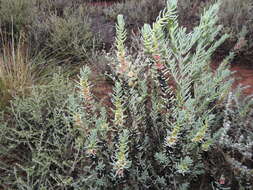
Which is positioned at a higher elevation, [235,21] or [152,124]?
[235,21]

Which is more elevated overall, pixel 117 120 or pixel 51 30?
pixel 51 30

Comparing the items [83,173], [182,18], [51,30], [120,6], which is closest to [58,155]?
[83,173]

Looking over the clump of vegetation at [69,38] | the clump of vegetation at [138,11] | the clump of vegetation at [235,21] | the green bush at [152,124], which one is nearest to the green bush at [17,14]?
the clump of vegetation at [69,38]

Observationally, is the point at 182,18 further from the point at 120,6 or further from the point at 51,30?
the point at 51,30

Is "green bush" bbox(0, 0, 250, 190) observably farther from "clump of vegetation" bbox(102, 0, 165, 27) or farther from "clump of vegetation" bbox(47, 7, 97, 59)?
"clump of vegetation" bbox(102, 0, 165, 27)

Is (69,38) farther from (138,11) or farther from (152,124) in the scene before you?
(152,124)

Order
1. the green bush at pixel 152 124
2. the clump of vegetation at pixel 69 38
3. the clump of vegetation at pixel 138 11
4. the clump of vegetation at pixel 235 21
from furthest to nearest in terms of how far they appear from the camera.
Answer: the clump of vegetation at pixel 138 11
the clump of vegetation at pixel 69 38
the clump of vegetation at pixel 235 21
the green bush at pixel 152 124

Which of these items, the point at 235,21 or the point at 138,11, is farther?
the point at 138,11

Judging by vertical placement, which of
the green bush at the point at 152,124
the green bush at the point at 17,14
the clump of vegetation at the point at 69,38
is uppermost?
the green bush at the point at 17,14

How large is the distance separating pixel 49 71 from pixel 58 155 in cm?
121

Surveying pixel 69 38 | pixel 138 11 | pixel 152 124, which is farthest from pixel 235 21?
pixel 152 124

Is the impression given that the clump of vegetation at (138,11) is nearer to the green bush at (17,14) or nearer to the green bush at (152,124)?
the green bush at (17,14)

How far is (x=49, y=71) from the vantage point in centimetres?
278

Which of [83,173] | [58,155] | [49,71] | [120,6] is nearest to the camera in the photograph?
[83,173]
